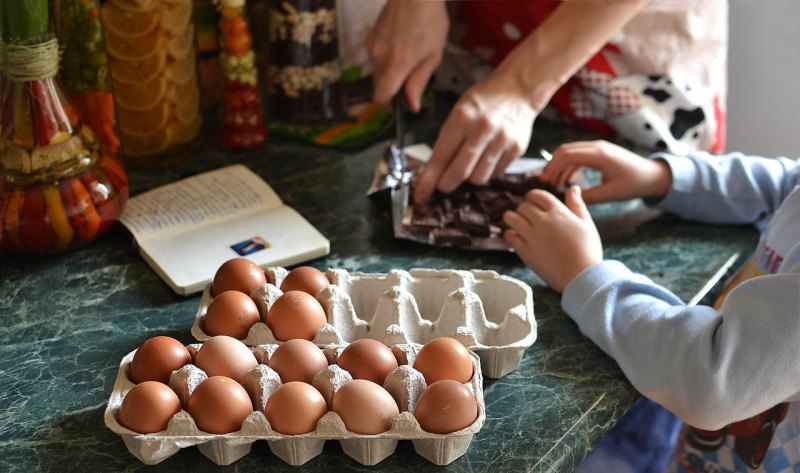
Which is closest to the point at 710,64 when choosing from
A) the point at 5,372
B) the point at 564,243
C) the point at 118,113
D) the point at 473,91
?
the point at 473,91

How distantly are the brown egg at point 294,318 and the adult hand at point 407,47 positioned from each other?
0.60 meters

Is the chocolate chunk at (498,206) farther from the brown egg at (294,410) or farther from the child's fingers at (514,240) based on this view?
the brown egg at (294,410)

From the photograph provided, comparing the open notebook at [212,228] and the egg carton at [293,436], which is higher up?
the egg carton at [293,436]

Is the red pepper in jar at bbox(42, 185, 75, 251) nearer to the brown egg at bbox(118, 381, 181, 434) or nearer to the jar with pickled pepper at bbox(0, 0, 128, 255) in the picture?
the jar with pickled pepper at bbox(0, 0, 128, 255)

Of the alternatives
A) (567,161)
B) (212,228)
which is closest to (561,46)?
(567,161)

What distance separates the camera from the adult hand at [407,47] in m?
1.55

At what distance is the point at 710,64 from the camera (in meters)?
1.62

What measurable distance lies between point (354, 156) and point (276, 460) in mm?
780

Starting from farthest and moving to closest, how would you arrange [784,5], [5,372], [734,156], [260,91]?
[784,5] < [260,91] < [734,156] < [5,372]

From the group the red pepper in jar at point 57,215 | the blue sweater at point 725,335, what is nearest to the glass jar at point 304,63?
the red pepper in jar at point 57,215

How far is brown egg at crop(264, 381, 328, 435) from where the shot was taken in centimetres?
88

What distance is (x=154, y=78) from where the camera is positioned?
4.75 ft

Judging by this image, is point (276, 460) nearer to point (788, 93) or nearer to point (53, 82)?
point (53, 82)

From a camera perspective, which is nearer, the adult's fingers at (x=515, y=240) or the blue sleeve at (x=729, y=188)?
the adult's fingers at (x=515, y=240)
